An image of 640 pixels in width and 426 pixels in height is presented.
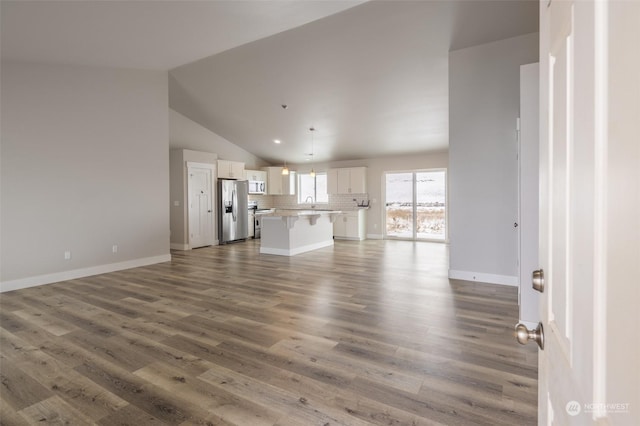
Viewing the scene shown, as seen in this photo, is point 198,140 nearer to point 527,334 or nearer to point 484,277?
point 484,277

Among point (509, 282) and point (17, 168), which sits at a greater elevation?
point (17, 168)

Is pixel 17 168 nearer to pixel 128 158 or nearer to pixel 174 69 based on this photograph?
pixel 128 158

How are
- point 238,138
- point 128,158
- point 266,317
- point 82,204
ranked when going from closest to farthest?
point 266,317, point 82,204, point 128,158, point 238,138

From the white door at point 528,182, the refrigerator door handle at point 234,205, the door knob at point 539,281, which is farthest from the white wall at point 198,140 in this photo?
the door knob at point 539,281

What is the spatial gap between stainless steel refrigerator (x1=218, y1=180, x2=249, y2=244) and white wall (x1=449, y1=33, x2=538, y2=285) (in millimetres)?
5907

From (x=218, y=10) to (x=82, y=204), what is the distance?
3538mm

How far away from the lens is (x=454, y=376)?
2137 millimetres

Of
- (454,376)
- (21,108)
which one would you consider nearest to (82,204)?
(21,108)

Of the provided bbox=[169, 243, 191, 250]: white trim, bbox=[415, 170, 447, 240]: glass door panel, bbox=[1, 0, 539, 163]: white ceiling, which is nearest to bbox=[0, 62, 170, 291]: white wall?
bbox=[1, 0, 539, 163]: white ceiling

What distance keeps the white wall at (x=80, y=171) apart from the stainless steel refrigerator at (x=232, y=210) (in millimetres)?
2427

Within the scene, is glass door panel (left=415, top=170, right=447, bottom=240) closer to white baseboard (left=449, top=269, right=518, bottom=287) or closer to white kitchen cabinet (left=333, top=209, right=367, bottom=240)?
white kitchen cabinet (left=333, top=209, right=367, bottom=240)

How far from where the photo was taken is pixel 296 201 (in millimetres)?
10711

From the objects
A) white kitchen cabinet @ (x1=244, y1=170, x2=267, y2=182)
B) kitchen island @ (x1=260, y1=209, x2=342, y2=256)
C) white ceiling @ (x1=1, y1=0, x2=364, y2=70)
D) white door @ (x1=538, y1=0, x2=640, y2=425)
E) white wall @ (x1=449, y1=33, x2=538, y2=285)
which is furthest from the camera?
white kitchen cabinet @ (x1=244, y1=170, x2=267, y2=182)

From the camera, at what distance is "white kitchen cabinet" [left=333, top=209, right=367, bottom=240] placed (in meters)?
9.27
